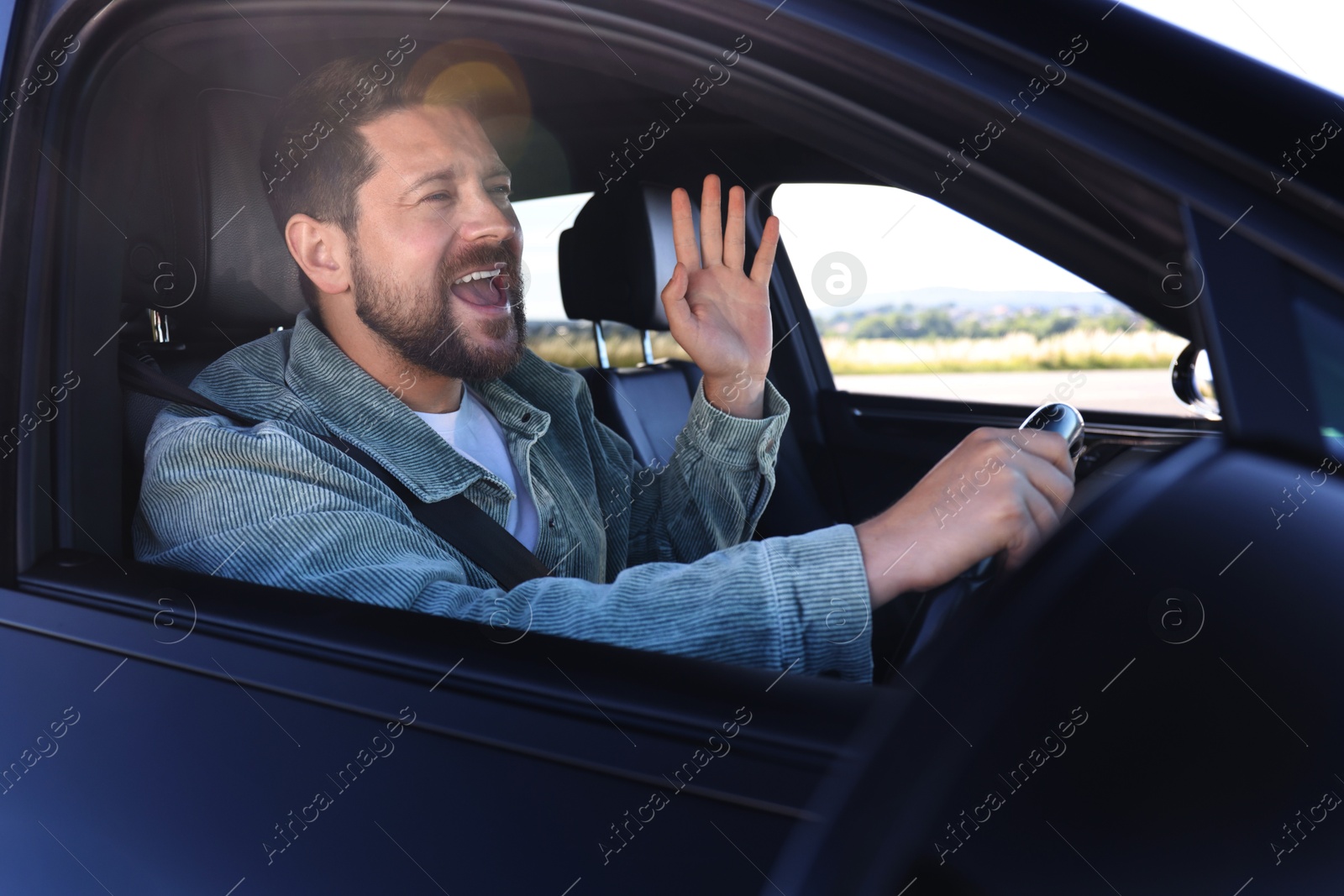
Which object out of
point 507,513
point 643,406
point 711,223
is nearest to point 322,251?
point 507,513

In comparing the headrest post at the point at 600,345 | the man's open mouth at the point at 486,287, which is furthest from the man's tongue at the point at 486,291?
the headrest post at the point at 600,345

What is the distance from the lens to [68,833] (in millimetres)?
902

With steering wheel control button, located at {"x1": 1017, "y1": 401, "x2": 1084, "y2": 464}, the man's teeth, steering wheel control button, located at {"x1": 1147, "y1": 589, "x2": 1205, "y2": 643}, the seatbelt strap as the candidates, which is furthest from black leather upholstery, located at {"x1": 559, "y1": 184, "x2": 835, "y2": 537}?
steering wheel control button, located at {"x1": 1147, "y1": 589, "x2": 1205, "y2": 643}

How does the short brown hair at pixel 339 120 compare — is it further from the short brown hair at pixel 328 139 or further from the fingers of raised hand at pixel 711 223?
the fingers of raised hand at pixel 711 223

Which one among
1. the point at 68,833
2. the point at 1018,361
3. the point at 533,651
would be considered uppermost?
the point at 68,833

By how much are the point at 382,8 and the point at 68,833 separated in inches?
31.3

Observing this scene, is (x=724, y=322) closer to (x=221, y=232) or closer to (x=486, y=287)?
(x=486, y=287)

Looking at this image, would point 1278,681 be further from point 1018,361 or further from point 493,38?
point 1018,361

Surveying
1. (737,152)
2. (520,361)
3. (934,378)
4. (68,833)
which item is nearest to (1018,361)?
(934,378)

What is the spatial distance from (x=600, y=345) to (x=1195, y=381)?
7.46 feet

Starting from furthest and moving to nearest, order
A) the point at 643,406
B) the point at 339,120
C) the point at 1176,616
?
1. the point at 643,406
2. the point at 339,120
3. the point at 1176,616

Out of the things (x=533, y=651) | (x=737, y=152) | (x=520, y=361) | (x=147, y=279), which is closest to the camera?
(x=533, y=651)

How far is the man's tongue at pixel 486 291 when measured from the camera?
69.5 inches

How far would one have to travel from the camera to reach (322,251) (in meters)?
1.77
